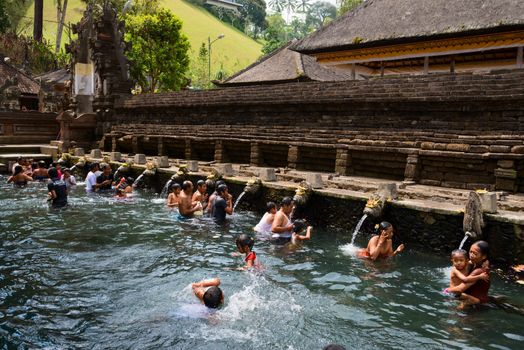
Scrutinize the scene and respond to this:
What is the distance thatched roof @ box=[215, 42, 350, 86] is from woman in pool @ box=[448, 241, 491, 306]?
51.3ft

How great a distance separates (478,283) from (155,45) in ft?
102

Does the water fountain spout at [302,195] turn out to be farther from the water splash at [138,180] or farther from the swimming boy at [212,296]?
the water splash at [138,180]

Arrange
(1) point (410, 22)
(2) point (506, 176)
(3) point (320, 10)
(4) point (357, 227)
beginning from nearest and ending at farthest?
(4) point (357, 227), (2) point (506, 176), (1) point (410, 22), (3) point (320, 10)

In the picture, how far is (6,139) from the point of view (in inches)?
880

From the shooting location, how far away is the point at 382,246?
838 centimetres

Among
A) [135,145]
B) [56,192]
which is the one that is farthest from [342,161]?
[135,145]

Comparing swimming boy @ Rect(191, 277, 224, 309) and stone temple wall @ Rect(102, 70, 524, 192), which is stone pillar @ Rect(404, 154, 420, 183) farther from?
swimming boy @ Rect(191, 277, 224, 309)

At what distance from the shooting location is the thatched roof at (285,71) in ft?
71.5

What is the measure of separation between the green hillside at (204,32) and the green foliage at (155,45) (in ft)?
159

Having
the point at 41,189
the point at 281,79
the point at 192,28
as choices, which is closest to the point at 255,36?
the point at 192,28

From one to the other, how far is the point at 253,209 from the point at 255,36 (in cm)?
11521

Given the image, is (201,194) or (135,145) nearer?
(201,194)

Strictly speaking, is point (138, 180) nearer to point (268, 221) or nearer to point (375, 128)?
point (268, 221)

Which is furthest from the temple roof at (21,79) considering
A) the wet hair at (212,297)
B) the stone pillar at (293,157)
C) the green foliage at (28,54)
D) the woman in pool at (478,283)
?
the woman in pool at (478,283)
